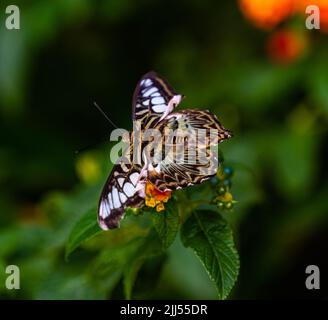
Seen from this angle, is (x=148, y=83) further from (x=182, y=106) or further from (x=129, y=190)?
(x=182, y=106)

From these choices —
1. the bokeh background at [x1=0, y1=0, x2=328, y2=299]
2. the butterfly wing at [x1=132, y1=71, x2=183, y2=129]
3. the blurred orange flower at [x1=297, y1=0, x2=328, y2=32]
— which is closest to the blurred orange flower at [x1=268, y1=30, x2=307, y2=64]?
the bokeh background at [x1=0, y1=0, x2=328, y2=299]

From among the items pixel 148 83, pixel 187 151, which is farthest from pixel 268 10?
pixel 187 151

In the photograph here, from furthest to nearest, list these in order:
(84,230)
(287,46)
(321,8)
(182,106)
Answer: (182,106), (287,46), (321,8), (84,230)

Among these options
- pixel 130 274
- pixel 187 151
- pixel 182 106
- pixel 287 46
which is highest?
pixel 287 46

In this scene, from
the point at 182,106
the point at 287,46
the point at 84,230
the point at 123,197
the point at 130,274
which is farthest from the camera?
the point at 182,106

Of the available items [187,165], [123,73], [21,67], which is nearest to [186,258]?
[187,165]

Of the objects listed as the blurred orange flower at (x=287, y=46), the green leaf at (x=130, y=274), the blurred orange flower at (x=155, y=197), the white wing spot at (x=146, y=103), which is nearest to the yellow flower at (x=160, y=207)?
the blurred orange flower at (x=155, y=197)

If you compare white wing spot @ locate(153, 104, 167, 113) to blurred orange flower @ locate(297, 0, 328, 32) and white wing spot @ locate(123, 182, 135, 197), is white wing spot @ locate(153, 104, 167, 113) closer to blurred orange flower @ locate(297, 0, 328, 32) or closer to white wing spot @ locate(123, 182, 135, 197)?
white wing spot @ locate(123, 182, 135, 197)
